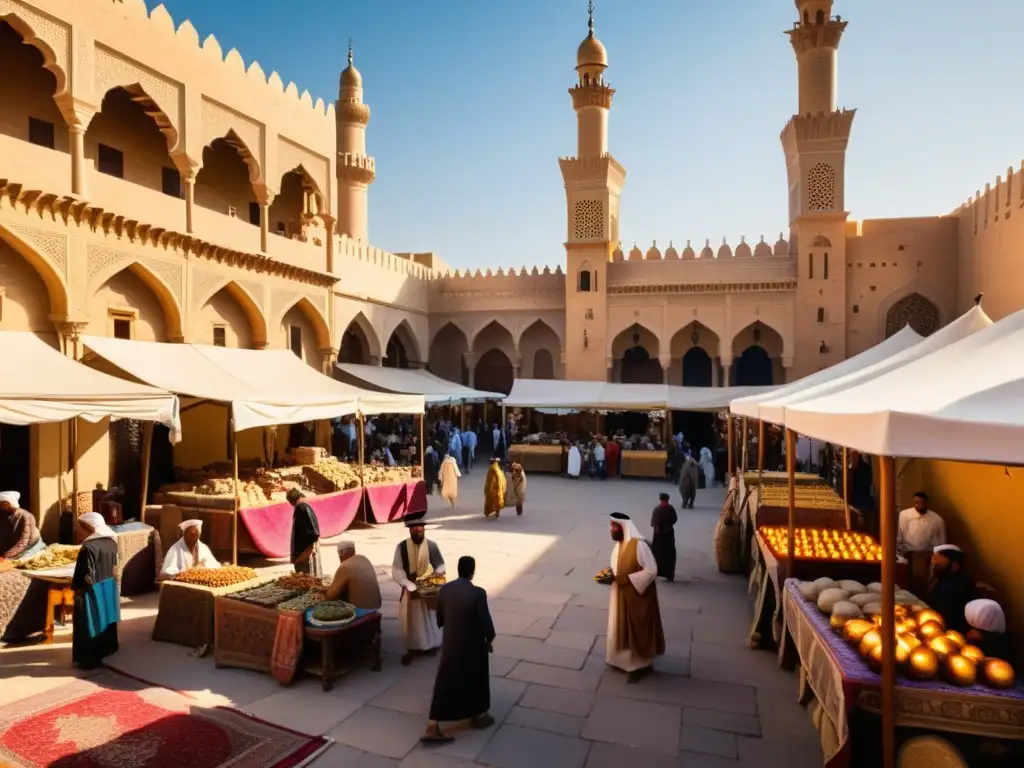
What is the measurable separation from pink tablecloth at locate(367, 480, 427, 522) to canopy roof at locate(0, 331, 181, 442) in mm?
3783

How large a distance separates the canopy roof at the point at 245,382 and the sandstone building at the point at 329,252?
92 cm

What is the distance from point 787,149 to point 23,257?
20.7 m

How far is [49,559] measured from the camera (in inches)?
249

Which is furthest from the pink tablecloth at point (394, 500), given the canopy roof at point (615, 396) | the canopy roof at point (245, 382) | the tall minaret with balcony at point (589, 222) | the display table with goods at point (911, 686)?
the tall minaret with balcony at point (589, 222)

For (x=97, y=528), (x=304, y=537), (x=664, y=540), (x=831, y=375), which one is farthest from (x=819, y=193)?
(x=97, y=528)

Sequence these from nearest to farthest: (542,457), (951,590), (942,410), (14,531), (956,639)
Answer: (942,410)
(956,639)
(951,590)
(14,531)
(542,457)

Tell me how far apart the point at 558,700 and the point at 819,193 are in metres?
19.3

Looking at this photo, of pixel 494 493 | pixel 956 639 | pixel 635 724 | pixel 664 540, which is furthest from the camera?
pixel 494 493

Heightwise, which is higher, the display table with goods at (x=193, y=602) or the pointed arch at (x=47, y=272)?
the pointed arch at (x=47, y=272)

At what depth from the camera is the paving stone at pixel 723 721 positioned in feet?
14.5

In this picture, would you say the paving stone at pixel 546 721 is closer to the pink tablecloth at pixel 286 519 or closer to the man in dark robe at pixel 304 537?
the man in dark robe at pixel 304 537

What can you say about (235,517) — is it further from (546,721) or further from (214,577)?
(546,721)

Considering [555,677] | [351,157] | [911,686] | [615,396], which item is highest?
[351,157]

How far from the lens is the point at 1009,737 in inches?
125
